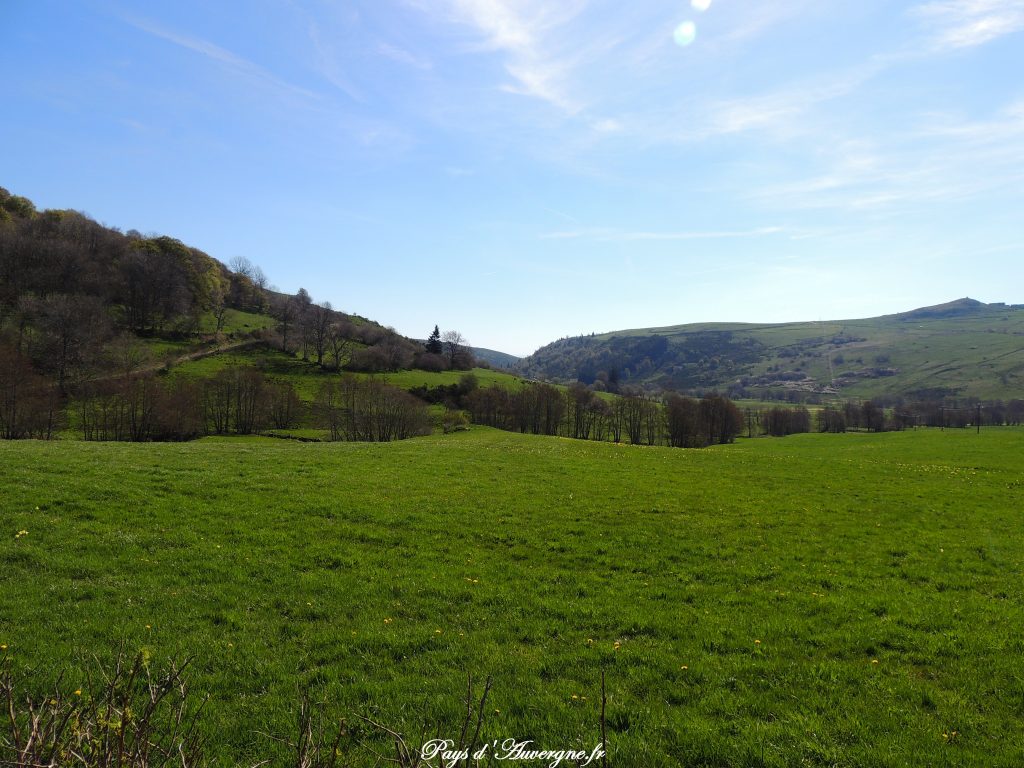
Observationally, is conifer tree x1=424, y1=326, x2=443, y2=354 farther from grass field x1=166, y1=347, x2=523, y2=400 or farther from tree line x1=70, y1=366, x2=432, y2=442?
tree line x1=70, y1=366, x2=432, y2=442

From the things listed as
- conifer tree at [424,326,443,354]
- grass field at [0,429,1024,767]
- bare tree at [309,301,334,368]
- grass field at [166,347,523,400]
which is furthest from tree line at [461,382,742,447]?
grass field at [0,429,1024,767]

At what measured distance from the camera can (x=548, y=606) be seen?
10.4 meters

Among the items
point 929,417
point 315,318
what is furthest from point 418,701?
point 929,417

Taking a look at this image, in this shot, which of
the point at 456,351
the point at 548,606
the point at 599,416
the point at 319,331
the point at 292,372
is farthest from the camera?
the point at 456,351

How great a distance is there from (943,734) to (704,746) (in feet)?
11.0

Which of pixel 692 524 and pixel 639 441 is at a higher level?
pixel 692 524

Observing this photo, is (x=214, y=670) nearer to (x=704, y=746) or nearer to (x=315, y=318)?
(x=704, y=746)

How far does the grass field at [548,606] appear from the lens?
672 cm

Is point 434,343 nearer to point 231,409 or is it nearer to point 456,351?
point 456,351

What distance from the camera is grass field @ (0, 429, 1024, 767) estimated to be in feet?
22.1

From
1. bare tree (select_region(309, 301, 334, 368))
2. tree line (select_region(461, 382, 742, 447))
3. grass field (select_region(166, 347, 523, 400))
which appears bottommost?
tree line (select_region(461, 382, 742, 447))

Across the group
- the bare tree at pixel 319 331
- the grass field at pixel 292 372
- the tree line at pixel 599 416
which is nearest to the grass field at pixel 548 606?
the tree line at pixel 599 416

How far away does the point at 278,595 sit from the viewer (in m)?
10.6

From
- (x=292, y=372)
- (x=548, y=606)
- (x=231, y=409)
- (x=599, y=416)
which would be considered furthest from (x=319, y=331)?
(x=548, y=606)
